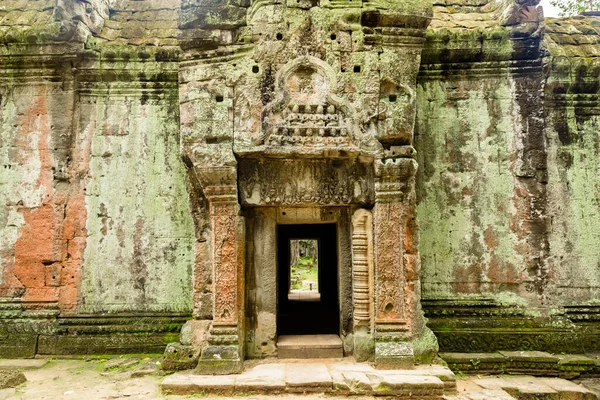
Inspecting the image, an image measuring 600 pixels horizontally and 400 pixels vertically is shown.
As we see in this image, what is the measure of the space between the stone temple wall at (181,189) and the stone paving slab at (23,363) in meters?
0.14

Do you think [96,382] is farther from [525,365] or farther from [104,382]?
[525,365]

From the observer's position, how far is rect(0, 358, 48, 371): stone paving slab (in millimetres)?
5293

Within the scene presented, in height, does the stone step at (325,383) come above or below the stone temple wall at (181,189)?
below

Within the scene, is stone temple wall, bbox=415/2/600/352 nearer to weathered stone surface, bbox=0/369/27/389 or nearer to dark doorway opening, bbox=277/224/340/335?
dark doorway opening, bbox=277/224/340/335

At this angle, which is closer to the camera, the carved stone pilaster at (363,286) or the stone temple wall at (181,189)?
the carved stone pilaster at (363,286)

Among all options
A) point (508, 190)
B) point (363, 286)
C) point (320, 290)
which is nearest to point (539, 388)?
point (363, 286)

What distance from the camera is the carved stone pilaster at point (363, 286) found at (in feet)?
16.4

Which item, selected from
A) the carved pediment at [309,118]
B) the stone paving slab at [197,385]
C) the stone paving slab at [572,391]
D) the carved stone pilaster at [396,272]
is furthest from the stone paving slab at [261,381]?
the stone paving slab at [572,391]

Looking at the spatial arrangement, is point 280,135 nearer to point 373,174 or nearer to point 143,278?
point 373,174

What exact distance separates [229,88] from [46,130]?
3.07m

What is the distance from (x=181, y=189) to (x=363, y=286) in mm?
3003

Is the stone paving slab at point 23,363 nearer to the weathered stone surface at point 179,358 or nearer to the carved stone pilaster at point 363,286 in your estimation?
the weathered stone surface at point 179,358

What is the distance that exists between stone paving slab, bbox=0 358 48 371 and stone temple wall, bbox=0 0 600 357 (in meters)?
0.14

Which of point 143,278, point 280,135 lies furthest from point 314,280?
point 280,135
